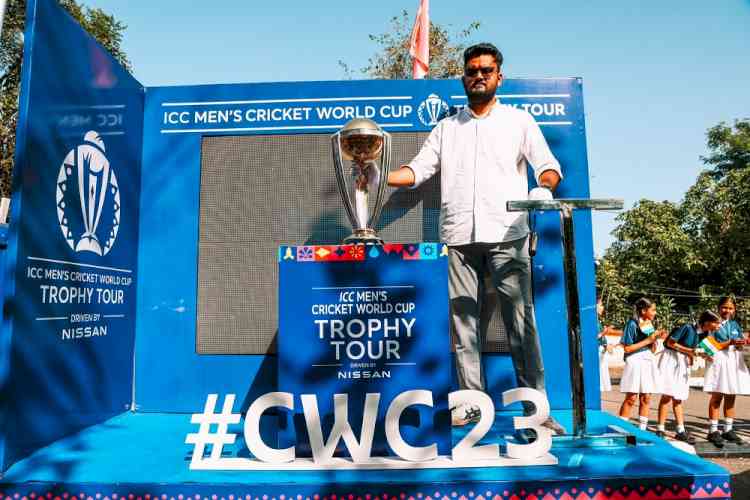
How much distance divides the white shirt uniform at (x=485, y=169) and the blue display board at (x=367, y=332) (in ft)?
2.18

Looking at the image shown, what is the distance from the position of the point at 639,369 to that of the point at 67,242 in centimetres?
541

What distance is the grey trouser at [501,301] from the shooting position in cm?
307

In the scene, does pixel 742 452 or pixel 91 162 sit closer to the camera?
pixel 91 162

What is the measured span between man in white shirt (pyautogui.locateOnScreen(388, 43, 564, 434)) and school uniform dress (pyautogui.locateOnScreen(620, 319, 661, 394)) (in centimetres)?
358

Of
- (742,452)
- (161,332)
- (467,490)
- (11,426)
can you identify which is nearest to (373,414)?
(467,490)

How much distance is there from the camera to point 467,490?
218 centimetres

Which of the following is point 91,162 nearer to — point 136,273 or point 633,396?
point 136,273

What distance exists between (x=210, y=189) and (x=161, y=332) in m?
0.98

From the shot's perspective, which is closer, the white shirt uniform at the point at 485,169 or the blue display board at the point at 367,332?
the blue display board at the point at 367,332

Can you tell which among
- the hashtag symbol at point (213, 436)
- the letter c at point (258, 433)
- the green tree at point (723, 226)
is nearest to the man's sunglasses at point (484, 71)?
the letter c at point (258, 433)

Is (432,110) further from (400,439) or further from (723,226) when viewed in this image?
(723,226)

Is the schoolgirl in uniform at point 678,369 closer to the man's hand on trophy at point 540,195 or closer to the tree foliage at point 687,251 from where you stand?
the man's hand on trophy at point 540,195

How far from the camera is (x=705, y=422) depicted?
25.0 ft

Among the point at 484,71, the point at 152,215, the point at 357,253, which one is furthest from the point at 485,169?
the point at 152,215
